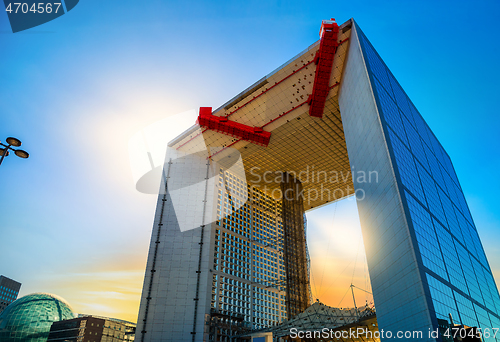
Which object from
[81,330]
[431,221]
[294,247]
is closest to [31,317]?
[81,330]

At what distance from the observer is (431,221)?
4006 centimetres

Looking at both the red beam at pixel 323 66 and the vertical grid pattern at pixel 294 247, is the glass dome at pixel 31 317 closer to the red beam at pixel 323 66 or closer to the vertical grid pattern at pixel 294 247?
the vertical grid pattern at pixel 294 247

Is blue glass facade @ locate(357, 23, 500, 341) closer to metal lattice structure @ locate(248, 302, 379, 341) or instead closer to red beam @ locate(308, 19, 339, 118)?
red beam @ locate(308, 19, 339, 118)

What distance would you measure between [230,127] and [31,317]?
8926cm

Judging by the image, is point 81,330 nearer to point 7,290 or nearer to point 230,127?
point 230,127

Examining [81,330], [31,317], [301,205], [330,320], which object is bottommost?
[330,320]

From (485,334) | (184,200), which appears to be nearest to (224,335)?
(184,200)

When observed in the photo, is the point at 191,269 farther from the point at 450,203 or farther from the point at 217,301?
the point at 450,203

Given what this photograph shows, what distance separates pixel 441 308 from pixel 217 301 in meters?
40.2

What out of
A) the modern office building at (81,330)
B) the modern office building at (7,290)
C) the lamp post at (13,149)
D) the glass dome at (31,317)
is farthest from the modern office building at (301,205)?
the modern office building at (7,290)

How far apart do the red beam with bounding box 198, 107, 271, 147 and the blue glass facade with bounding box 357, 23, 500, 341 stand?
24.0 m

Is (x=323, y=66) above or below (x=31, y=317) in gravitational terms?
above

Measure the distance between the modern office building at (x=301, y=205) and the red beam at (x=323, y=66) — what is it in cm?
18

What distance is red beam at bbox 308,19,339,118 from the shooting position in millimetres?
46031
